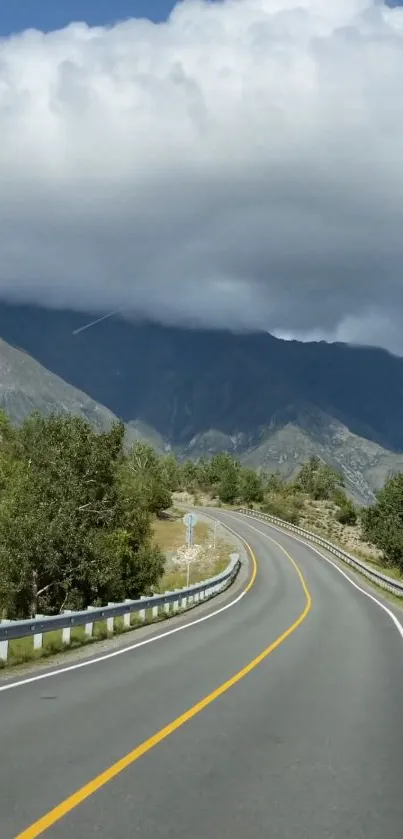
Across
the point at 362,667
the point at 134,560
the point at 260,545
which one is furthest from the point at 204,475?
the point at 362,667

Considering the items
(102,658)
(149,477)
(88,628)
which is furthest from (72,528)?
(149,477)

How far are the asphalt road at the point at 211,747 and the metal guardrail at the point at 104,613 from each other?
191 centimetres

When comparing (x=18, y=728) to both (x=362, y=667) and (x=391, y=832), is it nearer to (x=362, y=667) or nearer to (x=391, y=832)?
(x=391, y=832)

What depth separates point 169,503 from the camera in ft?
318

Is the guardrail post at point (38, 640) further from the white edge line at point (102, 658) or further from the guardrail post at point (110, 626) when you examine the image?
the guardrail post at point (110, 626)

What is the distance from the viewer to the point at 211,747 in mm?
8453

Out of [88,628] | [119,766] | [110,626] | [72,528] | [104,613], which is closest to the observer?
[119,766]

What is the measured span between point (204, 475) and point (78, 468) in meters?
129

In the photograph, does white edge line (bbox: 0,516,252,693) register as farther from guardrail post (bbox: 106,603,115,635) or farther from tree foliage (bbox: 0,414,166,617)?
tree foliage (bbox: 0,414,166,617)

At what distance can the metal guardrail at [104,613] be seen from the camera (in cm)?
1575

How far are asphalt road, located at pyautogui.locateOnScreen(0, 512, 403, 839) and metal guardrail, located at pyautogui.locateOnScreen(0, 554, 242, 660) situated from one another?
6.26 feet

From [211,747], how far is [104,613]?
503 inches

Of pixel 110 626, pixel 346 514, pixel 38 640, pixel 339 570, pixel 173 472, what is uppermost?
pixel 173 472

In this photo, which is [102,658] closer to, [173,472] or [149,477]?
[149,477]
